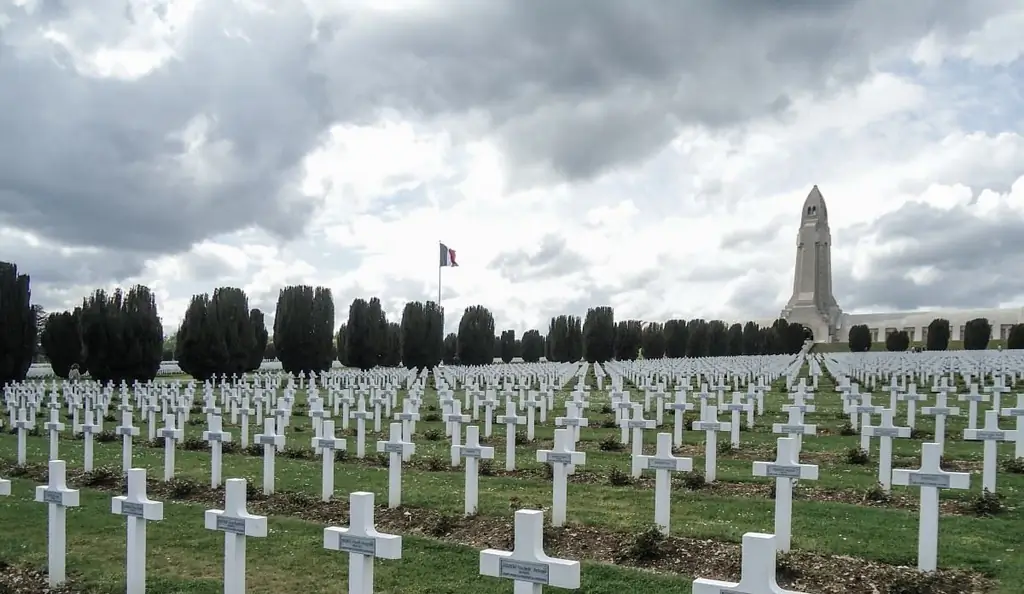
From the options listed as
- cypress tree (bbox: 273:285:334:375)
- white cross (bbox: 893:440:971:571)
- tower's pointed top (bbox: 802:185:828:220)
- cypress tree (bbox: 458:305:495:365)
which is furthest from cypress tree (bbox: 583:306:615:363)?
white cross (bbox: 893:440:971:571)

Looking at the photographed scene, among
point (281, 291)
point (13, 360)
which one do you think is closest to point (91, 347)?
point (13, 360)

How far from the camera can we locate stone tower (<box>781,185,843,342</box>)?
262 ft

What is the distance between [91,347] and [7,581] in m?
25.2

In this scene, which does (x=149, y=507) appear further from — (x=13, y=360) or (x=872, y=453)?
(x=13, y=360)

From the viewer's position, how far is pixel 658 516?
6543 mm

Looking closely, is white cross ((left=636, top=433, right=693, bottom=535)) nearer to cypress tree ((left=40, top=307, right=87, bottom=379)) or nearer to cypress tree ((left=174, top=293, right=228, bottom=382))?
cypress tree ((left=174, top=293, right=228, bottom=382))

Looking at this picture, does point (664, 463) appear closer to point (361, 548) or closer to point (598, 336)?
point (361, 548)

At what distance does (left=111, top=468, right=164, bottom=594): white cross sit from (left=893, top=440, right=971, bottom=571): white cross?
5.12m

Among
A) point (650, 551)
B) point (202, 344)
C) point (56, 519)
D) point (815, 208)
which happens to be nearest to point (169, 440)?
point (56, 519)

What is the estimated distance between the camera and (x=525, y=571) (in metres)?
3.65

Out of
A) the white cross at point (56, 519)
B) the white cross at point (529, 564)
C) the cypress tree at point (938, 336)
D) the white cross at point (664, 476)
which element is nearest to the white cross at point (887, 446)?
the white cross at point (664, 476)

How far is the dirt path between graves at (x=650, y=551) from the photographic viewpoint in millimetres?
5391

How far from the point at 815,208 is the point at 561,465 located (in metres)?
82.4

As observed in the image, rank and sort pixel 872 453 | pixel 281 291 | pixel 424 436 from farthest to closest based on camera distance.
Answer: pixel 281 291, pixel 424 436, pixel 872 453
